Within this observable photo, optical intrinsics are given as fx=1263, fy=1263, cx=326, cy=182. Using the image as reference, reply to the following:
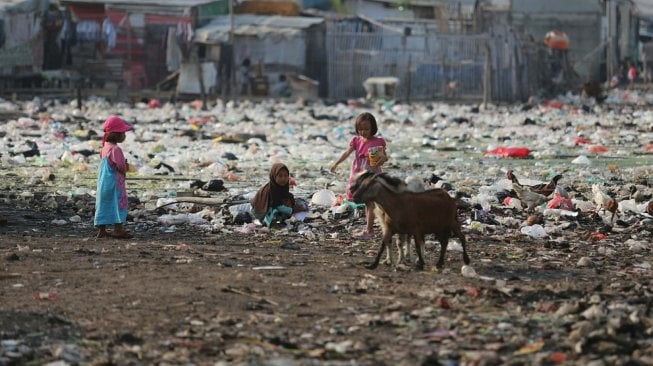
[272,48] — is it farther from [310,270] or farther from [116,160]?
[310,270]

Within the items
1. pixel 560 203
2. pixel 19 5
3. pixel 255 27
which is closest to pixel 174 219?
pixel 560 203

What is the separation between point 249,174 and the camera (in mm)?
13086

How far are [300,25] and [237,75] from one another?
7.26 feet

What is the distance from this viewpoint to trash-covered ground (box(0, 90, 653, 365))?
493cm

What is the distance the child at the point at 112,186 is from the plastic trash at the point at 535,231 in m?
2.69

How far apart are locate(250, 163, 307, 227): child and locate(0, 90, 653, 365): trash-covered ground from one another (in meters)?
0.15

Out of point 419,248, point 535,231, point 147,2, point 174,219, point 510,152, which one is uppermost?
point 147,2

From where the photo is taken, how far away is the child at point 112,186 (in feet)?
27.2

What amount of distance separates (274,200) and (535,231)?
73.0 inches

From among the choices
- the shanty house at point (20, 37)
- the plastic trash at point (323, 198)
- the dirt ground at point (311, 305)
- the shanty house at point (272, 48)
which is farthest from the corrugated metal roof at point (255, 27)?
the dirt ground at point (311, 305)

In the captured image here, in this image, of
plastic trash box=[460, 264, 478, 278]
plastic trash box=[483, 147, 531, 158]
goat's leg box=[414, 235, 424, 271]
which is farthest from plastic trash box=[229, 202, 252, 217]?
plastic trash box=[483, 147, 531, 158]

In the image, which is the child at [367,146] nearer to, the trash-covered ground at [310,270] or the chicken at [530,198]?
the trash-covered ground at [310,270]

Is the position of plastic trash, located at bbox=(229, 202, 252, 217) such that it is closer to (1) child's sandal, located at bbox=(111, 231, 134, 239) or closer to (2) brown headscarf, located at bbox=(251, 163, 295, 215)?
(2) brown headscarf, located at bbox=(251, 163, 295, 215)

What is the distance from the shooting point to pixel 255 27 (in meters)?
34.7
